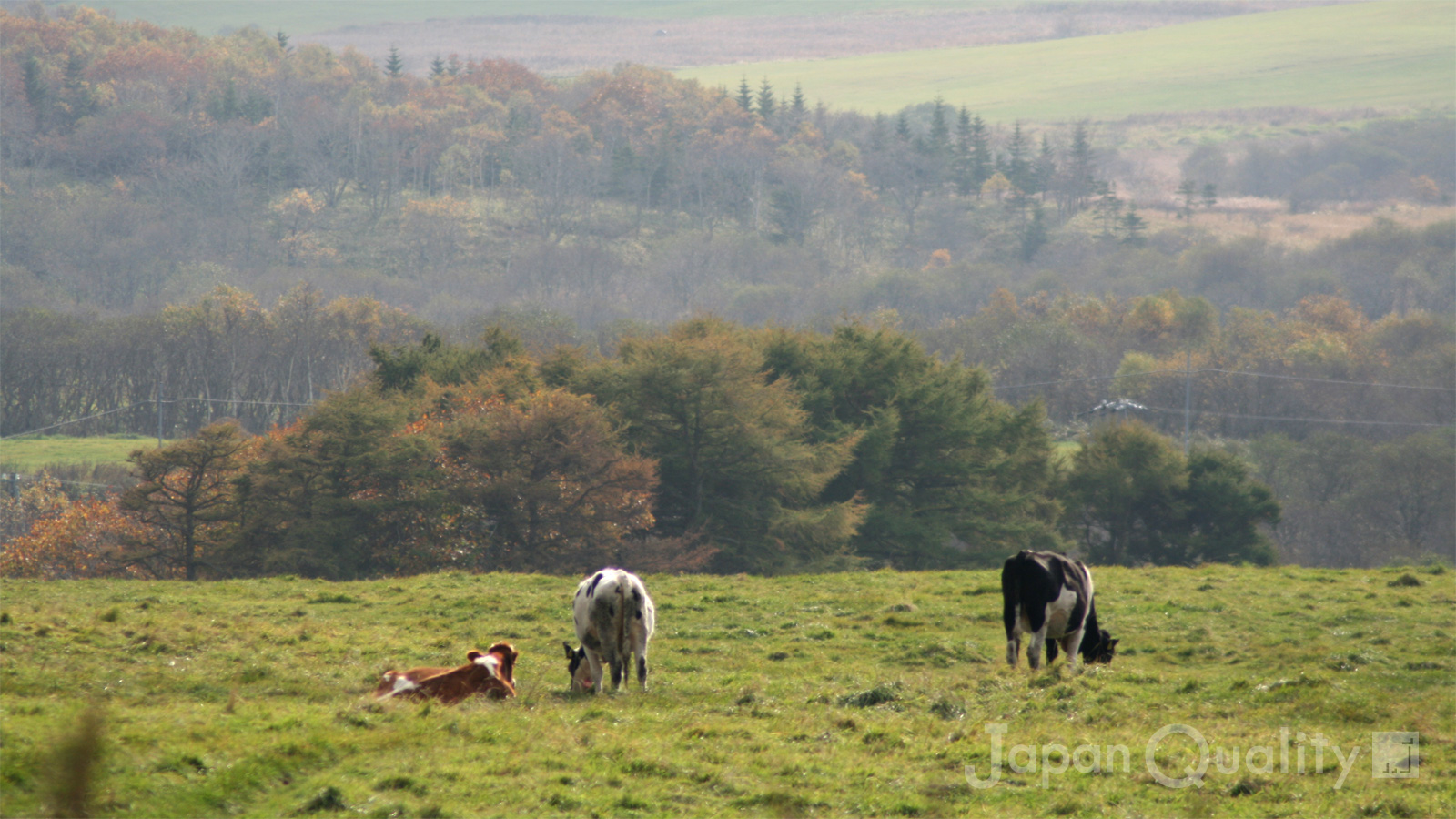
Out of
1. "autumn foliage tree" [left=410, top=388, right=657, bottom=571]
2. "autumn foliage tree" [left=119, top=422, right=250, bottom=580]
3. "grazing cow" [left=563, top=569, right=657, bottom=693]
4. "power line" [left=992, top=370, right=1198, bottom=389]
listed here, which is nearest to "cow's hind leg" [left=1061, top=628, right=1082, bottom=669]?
"grazing cow" [left=563, top=569, right=657, bottom=693]

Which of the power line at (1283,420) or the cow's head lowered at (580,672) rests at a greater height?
the cow's head lowered at (580,672)

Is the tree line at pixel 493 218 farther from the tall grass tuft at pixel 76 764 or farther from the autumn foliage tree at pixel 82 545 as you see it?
the tall grass tuft at pixel 76 764

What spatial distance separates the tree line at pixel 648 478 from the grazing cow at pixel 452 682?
23.8 m

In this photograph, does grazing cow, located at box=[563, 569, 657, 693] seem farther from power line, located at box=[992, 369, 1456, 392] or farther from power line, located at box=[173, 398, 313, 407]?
power line, located at box=[992, 369, 1456, 392]

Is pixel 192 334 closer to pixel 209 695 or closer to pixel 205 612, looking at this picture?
pixel 205 612

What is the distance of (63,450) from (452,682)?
247 ft

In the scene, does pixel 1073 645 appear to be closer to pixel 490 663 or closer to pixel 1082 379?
pixel 490 663

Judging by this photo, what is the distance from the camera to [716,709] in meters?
12.6

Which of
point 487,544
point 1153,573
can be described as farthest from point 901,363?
point 1153,573

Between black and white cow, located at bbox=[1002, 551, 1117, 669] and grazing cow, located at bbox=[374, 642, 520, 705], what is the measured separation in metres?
5.79

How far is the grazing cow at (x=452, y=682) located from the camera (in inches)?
482

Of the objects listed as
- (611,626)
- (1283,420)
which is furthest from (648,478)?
(1283,420)

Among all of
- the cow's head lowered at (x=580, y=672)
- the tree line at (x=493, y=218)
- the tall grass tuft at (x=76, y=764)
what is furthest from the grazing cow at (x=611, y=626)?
the tree line at (x=493, y=218)

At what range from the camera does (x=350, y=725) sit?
416 inches
